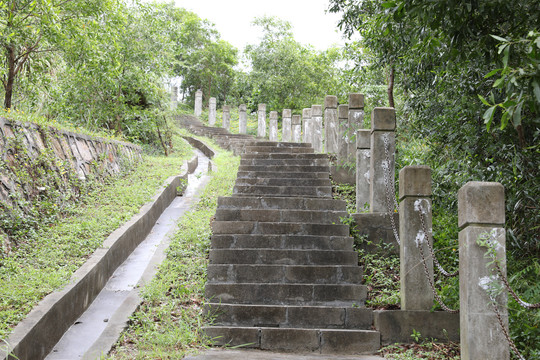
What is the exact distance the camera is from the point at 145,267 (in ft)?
25.1

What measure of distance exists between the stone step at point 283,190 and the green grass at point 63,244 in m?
2.05

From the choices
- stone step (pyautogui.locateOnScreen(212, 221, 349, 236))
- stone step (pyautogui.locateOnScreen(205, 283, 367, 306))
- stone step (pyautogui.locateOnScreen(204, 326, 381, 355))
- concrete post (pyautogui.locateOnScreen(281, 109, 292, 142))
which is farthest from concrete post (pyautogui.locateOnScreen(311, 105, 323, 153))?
stone step (pyautogui.locateOnScreen(204, 326, 381, 355))

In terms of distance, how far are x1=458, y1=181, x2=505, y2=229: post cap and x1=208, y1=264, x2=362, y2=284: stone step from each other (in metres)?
2.83

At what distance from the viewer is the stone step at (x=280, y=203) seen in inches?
319

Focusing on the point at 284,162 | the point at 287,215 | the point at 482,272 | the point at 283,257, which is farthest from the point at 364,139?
the point at 482,272

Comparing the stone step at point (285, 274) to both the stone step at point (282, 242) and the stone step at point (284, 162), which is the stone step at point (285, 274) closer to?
the stone step at point (282, 242)

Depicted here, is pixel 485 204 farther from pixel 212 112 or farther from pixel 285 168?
pixel 212 112

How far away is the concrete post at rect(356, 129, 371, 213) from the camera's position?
7.56 metres

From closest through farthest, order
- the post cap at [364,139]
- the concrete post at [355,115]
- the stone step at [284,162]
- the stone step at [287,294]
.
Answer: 1. the stone step at [287,294]
2. the post cap at [364,139]
3. the concrete post at [355,115]
4. the stone step at [284,162]

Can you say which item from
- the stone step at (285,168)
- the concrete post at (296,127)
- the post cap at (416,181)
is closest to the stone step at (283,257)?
the post cap at (416,181)

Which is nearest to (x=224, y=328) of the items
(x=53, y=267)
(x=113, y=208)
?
(x=53, y=267)

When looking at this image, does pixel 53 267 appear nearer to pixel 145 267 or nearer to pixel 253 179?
pixel 145 267

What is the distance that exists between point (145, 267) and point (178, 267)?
103 cm

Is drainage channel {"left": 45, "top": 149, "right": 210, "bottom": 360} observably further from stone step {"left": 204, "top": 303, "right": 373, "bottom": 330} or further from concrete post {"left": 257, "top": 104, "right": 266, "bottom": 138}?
concrete post {"left": 257, "top": 104, "right": 266, "bottom": 138}
